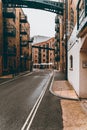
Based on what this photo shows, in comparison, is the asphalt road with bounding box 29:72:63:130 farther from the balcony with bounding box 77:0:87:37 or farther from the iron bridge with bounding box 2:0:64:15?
the iron bridge with bounding box 2:0:64:15

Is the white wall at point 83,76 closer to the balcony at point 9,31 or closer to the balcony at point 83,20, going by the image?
the balcony at point 83,20

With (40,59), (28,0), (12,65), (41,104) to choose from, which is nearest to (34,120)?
(41,104)

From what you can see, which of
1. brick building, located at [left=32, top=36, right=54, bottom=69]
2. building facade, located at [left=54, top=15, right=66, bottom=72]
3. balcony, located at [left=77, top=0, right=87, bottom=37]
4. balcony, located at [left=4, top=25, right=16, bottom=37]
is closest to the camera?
balcony, located at [left=77, top=0, right=87, bottom=37]

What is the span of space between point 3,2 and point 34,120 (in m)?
33.8

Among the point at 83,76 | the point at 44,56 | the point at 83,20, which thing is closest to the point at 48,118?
the point at 83,20

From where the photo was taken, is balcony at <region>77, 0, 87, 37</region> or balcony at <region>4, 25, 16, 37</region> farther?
balcony at <region>4, 25, 16, 37</region>

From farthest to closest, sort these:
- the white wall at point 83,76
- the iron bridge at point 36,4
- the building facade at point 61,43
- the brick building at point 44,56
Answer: the brick building at point 44,56
the building facade at point 61,43
the iron bridge at point 36,4
the white wall at point 83,76

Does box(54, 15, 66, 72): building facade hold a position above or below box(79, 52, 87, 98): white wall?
above

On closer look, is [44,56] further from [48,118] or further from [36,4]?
[48,118]

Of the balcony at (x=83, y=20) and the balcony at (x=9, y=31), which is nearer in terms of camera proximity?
the balcony at (x=83, y=20)

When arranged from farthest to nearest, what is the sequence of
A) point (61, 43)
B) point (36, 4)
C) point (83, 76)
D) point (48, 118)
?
point (61, 43), point (36, 4), point (83, 76), point (48, 118)

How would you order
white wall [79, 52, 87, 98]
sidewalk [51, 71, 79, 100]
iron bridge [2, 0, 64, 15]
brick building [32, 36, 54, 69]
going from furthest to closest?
brick building [32, 36, 54, 69]
iron bridge [2, 0, 64, 15]
sidewalk [51, 71, 79, 100]
white wall [79, 52, 87, 98]

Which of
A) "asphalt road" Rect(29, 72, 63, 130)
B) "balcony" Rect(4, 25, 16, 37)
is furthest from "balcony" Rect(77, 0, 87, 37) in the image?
"balcony" Rect(4, 25, 16, 37)

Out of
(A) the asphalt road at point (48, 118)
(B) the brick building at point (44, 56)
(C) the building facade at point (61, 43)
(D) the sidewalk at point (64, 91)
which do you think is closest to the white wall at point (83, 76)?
(D) the sidewalk at point (64, 91)
